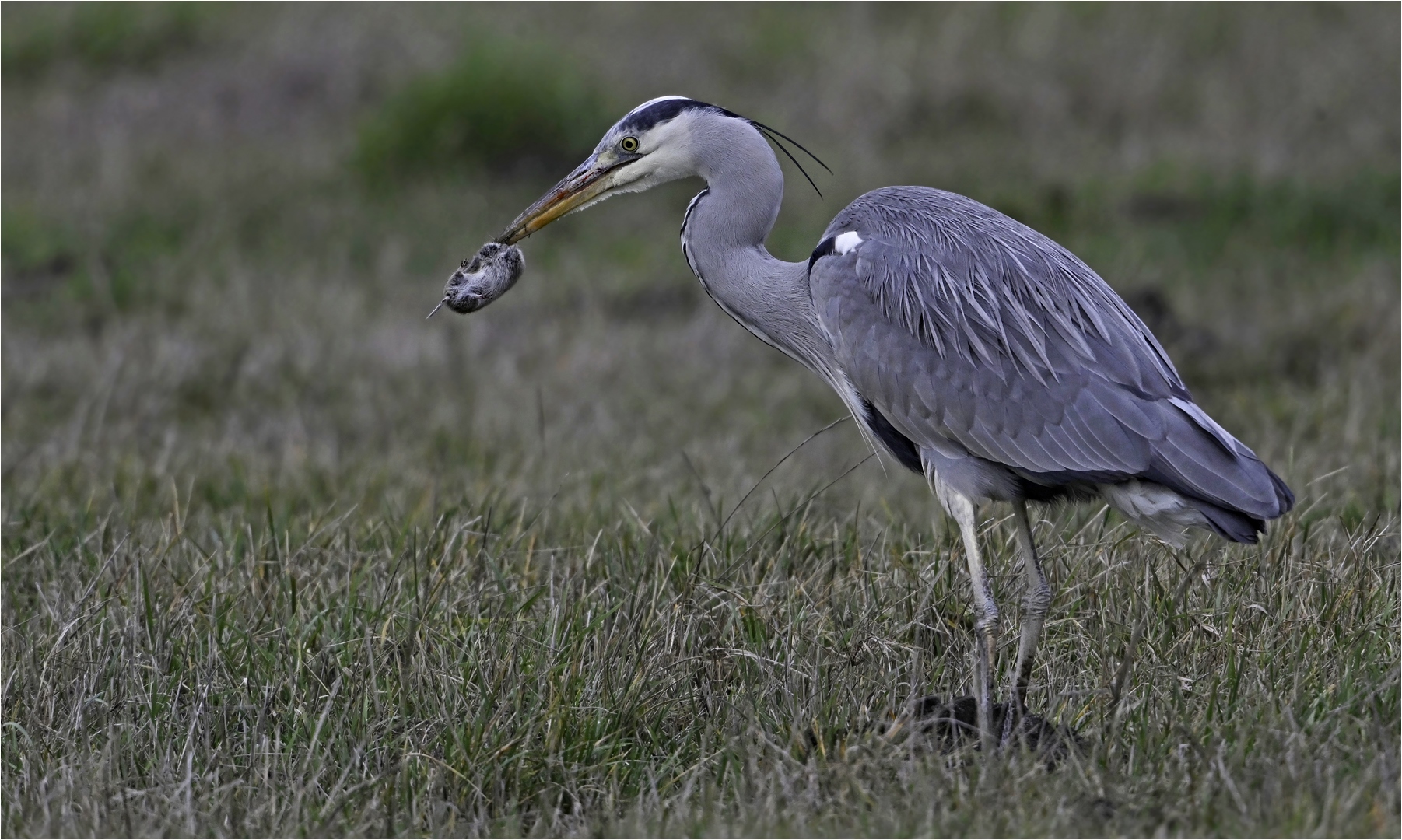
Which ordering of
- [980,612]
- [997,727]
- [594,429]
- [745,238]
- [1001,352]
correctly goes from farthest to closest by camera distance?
[594,429], [745,238], [1001,352], [980,612], [997,727]

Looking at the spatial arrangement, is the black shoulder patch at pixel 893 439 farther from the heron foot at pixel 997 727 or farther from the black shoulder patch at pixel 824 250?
the heron foot at pixel 997 727

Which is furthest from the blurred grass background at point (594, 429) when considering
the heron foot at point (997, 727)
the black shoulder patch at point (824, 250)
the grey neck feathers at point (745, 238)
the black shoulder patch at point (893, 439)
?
the black shoulder patch at point (824, 250)

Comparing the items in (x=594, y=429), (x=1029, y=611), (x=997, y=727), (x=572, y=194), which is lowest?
(x=594, y=429)

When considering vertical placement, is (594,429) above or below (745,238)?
below

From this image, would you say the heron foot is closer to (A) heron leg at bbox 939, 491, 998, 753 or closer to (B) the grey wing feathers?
(A) heron leg at bbox 939, 491, 998, 753

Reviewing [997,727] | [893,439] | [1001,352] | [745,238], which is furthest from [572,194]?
[997,727]

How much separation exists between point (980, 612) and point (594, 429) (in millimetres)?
3607

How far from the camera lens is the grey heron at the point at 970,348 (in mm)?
3631

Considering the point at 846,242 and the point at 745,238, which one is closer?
the point at 846,242

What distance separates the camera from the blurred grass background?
327cm

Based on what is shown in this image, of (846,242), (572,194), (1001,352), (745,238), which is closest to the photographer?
(1001,352)

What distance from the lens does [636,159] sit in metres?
4.32

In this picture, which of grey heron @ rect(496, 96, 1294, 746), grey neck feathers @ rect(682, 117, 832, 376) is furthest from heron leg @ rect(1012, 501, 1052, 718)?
grey neck feathers @ rect(682, 117, 832, 376)

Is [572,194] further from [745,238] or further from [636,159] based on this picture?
[745,238]
